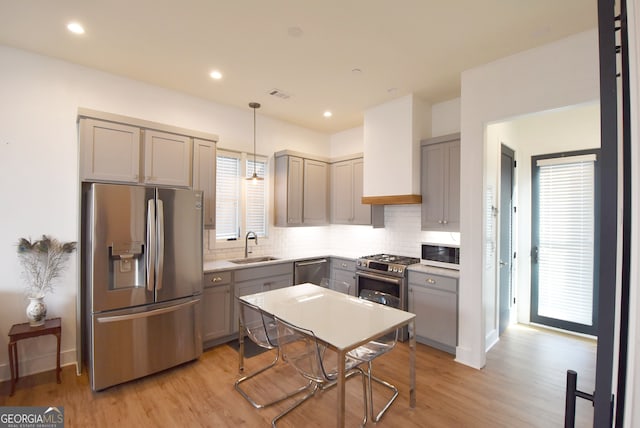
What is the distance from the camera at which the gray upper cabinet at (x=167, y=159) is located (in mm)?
3066

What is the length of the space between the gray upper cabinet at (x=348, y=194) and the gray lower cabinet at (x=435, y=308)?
1.28m

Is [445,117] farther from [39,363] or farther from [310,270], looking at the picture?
[39,363]

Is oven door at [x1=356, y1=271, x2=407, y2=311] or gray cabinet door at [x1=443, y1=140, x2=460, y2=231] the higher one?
gray cabinet door at [x1=443, y1=140, x2=460, y2=231]

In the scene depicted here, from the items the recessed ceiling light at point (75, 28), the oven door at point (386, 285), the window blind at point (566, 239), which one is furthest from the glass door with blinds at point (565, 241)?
the recessed ceiling light at point (75, 28)

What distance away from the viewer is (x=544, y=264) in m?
4.00

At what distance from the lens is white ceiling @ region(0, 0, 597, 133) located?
2193mm

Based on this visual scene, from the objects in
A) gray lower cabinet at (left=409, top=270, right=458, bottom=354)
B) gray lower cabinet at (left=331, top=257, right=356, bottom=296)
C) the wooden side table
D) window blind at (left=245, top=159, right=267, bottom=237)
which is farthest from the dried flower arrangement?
gray lower cabinet at (left=409, top=270, right=458, bottom=354)

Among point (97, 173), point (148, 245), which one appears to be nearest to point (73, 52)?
point (97, 173)

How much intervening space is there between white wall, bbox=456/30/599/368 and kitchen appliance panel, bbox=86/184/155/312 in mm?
3158

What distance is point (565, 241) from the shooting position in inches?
150

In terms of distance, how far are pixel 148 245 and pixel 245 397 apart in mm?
1603

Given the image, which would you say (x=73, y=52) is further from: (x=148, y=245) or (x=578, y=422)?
(x=578, y=422)

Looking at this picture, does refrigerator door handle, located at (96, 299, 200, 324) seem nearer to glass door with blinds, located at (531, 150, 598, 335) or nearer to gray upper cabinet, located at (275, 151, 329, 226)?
gray upper cabinet, located at (275, 151, 329, 226)

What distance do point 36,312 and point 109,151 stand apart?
5.17 feet
